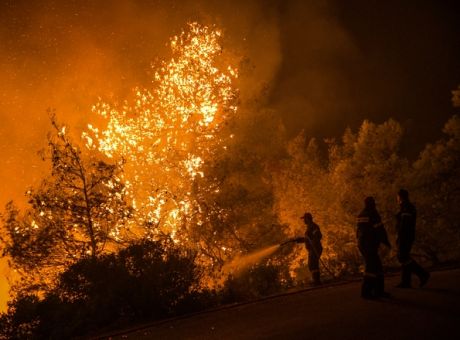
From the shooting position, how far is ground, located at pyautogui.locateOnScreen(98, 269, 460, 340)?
6.69 metres

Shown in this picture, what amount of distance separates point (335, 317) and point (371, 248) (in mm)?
1926

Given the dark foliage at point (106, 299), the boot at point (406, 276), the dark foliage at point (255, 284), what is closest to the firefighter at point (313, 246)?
the dark foliage at point (255, 284)

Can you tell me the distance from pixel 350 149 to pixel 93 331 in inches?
1099

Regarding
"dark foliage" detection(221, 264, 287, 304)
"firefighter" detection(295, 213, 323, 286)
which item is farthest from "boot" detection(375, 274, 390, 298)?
"dark foliage" detection(221, 264, 287, 304)

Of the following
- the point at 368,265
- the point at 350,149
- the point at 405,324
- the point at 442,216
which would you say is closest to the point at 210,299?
the point at 368,265

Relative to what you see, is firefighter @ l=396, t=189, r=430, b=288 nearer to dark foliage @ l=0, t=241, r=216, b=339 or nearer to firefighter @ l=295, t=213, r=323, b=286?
firefighter @ l=295, t=213, r=323, b=286

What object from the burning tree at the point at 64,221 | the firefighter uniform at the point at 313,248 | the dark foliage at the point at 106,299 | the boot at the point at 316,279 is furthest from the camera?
the burning tree at the point at 64,221

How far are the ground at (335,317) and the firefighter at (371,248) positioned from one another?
0.28 m

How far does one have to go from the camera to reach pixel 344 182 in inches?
1241

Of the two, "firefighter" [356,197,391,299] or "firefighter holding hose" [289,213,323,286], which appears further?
"firefighter holding hose" [289,213,323,286]

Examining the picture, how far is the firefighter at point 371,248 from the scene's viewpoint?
29.6 ft

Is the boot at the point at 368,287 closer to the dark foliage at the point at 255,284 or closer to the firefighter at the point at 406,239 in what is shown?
the firefighter at the point at 406,239

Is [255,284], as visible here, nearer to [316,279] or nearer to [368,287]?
[316,279]

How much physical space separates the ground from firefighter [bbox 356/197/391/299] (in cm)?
28
